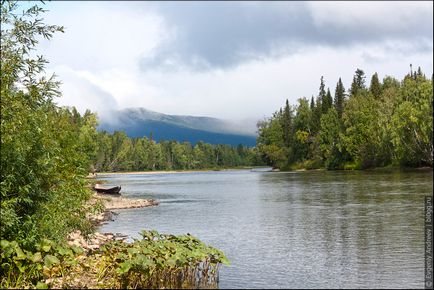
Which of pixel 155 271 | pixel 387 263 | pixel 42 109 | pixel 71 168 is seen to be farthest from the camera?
pixel 71 168

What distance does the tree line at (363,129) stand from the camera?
3976 inches

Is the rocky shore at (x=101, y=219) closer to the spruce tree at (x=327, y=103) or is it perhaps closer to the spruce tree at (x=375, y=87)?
the spruce tree at (x=375, y=87)

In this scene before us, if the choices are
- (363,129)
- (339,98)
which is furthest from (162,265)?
(339,98)

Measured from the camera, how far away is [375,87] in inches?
6078

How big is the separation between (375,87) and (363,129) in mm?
23274

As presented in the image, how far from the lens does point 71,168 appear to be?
23.3m

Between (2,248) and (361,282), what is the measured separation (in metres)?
12.5

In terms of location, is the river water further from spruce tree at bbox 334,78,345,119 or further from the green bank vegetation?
spruce tree at bbox 334,78,345,119

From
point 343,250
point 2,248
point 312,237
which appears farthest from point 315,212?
point 2,248

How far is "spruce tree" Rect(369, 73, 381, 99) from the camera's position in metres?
153

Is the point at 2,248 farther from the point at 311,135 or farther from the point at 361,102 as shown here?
the point at 311,135

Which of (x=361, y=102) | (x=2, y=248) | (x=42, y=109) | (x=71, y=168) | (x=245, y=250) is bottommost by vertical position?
(x=245, y=250)

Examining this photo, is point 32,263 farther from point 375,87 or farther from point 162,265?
point 375,87

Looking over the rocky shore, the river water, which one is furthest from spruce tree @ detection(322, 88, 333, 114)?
the rocky shore
